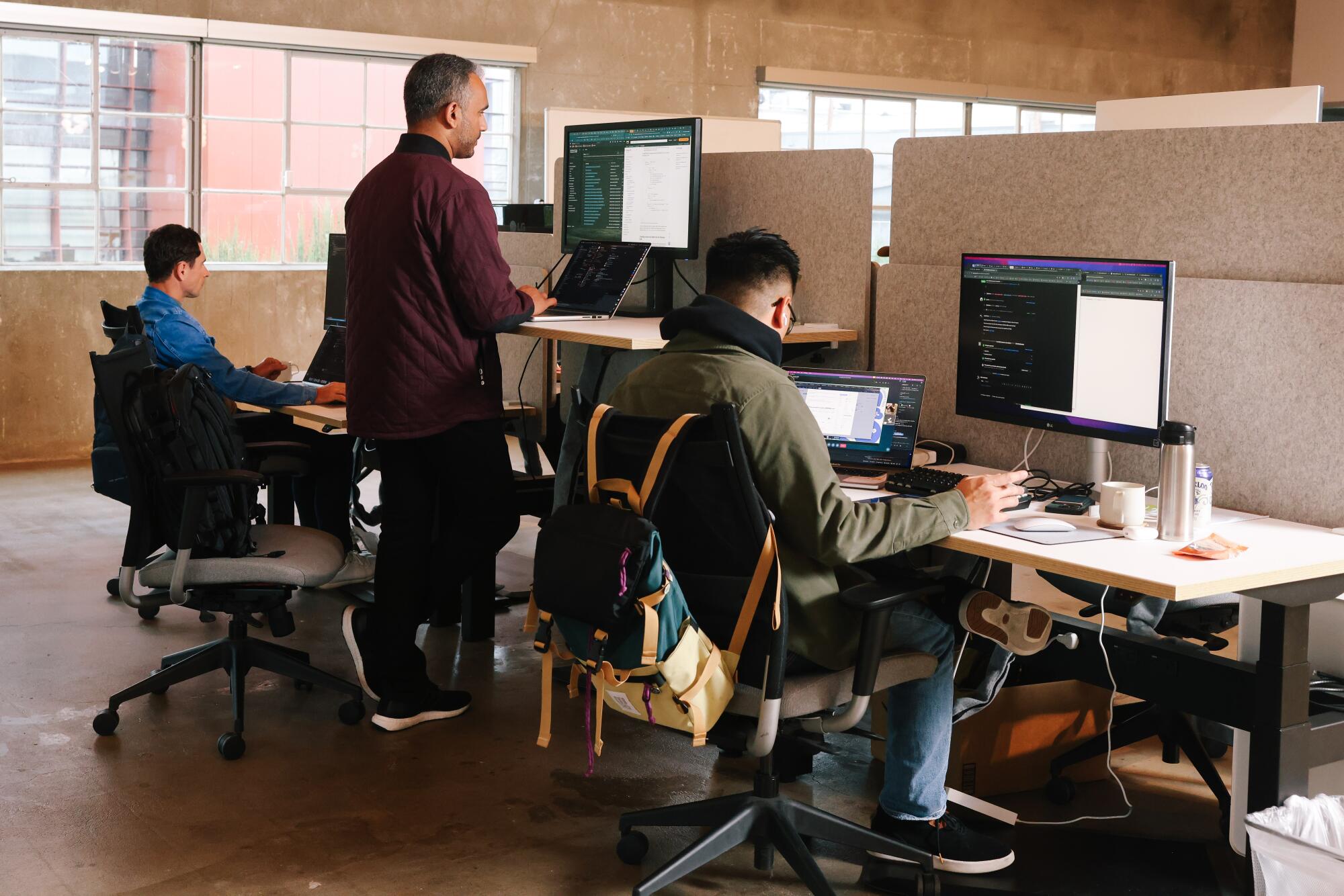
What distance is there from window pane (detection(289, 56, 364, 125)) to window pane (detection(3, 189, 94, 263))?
1.15 m

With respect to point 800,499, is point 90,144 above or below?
above

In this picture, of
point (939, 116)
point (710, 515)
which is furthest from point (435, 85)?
point (939, 116)

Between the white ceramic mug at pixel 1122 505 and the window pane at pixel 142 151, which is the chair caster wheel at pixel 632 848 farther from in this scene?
the window pane at pixel 142 151

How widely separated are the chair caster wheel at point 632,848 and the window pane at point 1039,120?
784 centimetres

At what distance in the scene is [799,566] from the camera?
6.64 feet

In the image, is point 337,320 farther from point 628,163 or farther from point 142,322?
point 628,163

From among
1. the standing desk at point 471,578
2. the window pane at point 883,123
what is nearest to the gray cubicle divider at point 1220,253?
the standing desk at point 471,578

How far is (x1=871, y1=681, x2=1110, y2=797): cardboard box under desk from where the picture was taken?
255 cm

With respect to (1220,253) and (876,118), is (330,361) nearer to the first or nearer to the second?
(1220,253)

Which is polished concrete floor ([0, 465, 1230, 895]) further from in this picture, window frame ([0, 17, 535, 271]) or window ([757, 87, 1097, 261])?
window ([757, 87, 1097, 261])

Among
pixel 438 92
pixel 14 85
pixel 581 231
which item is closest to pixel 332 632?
pixel 581 231

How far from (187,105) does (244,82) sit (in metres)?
0.30

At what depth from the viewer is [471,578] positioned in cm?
361

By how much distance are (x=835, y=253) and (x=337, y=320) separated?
1711 mm
